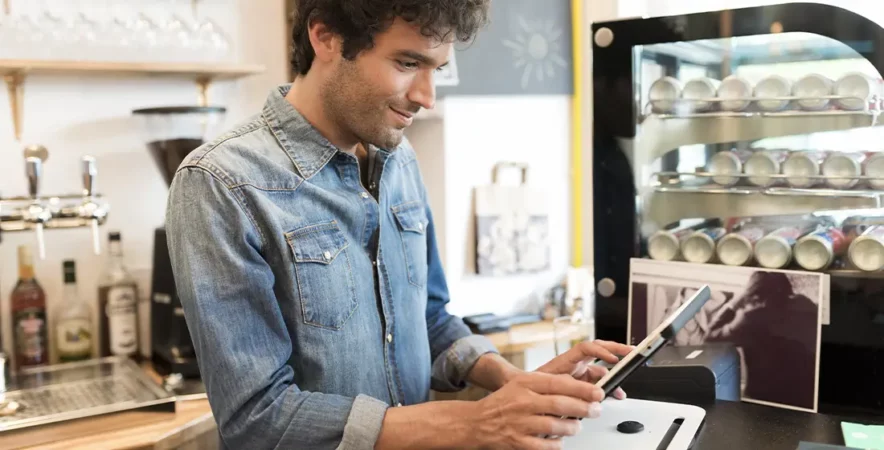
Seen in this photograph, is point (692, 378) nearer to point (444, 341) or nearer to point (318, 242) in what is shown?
point (444, 341)

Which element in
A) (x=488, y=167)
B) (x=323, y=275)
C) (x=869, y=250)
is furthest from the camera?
(x=488, y=167)

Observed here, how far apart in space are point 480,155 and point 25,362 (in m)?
1.35

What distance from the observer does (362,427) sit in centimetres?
111

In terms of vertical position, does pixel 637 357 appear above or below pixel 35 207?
below

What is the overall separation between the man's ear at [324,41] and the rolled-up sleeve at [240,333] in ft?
0.83

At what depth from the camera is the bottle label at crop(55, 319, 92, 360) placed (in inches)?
82.8

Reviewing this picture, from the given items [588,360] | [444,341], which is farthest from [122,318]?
[588,360]

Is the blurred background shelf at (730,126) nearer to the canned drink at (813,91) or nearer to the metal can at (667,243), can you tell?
the canned drink at (813,91)

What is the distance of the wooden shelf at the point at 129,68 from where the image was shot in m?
1.98

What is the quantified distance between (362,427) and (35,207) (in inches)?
45.3

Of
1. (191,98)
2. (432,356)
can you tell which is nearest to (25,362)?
(191,98)

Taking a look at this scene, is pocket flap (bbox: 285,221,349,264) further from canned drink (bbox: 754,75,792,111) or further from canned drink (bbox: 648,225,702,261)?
canned drink (bbox: 754,75,792,111)

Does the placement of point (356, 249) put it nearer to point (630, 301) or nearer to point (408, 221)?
point (408, 221)

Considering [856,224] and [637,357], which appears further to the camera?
[856,224]
